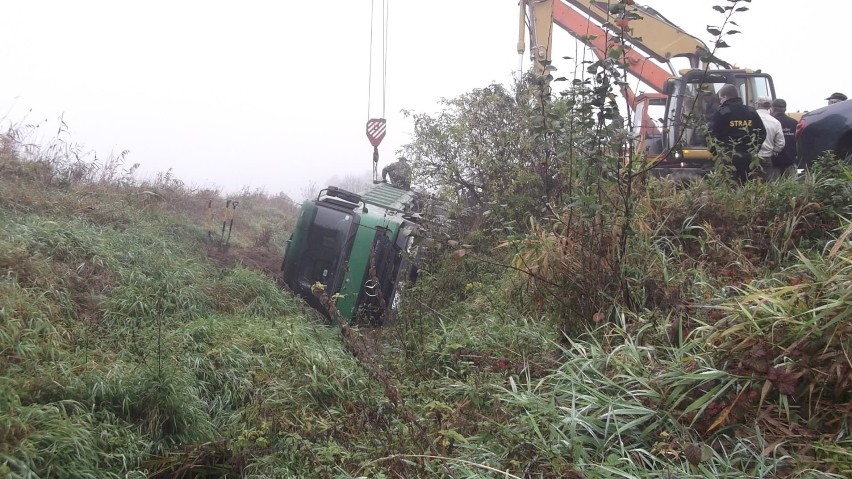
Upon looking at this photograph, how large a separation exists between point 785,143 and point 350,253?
4.91 metres

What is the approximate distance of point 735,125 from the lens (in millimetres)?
5945

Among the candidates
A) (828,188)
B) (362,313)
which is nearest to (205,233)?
(362,313)

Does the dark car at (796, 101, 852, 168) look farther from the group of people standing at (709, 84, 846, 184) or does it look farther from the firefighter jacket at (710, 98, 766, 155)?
the firefighter jacket at (710, 98, 766, 155)

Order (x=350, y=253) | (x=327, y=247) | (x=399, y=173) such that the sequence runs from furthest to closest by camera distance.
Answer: (x=399, y=173)
(x=327, y=247)
(x=350, y=253)

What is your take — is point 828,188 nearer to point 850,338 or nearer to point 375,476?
point 850,338

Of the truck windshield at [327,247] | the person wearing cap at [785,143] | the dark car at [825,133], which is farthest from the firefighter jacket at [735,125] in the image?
the truck windshield at [327,247]

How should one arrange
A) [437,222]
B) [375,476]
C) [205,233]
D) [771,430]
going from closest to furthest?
1. [771,430]
2. [375,476]
3. [437,222]
4. [205,233]

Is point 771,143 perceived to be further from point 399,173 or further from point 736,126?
point 399,173

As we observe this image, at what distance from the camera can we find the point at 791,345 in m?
2.68

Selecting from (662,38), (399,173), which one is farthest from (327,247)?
(662,38)

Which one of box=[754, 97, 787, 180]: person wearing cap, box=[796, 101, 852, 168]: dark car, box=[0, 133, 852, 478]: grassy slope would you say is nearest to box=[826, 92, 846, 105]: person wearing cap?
box=[796, 101, 852, 168]: dark car

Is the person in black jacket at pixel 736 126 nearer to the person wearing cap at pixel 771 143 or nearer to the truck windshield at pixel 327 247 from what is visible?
the person wearing cap at pixel 771 143

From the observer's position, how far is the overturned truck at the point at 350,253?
7.55 metres

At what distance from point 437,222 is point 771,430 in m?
5.11
